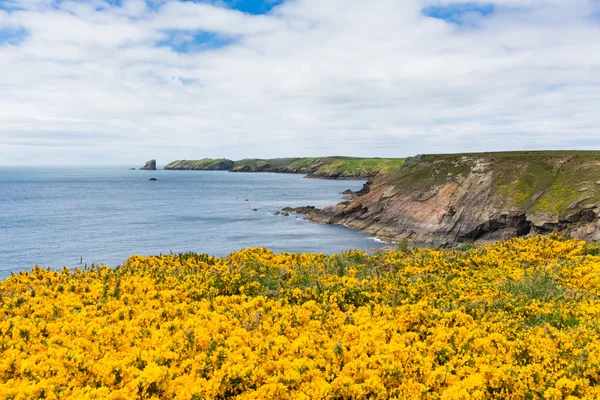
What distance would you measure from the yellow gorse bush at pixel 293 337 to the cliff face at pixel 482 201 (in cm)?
4466

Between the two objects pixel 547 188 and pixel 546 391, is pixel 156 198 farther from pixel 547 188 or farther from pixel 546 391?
pixel 546 391

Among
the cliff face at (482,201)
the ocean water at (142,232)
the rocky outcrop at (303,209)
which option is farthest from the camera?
the rocky outcrop at (303,209)

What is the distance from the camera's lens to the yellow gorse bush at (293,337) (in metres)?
7.17

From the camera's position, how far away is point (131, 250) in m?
59.5

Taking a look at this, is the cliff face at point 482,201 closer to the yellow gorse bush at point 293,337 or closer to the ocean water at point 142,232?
the ocean water at point 142,232

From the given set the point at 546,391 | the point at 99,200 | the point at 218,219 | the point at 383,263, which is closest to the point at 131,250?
the point at 218,219

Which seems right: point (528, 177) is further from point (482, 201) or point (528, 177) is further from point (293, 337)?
point (293, 337)

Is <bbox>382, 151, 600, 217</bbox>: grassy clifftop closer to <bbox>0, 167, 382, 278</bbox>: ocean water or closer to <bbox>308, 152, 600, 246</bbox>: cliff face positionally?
<bbox>308, 152, 600, 246</bbox>: cliff face

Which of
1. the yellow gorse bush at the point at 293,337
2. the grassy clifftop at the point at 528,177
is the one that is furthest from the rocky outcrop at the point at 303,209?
the yellow gorse bush at the point at 293,337

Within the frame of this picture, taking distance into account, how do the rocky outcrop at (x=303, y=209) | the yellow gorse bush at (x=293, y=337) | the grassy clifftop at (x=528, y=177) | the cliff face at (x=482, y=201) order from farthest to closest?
the rocky outcrop at (x=303, y=209), the grassy clifftop at (x=528, y=177), the cliff face at (x=482, y=201), the yellow gorse bush at (x=293, y=337)

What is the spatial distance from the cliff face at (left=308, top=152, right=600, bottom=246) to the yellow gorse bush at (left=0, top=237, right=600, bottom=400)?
4466 cm

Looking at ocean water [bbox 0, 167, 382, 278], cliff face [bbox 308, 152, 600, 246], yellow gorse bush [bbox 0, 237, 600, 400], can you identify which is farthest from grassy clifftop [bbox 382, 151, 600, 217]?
yellow gorse bush [bbox 0, 237, 600, 400]

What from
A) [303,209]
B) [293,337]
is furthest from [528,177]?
[293,337]

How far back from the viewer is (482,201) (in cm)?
6800
